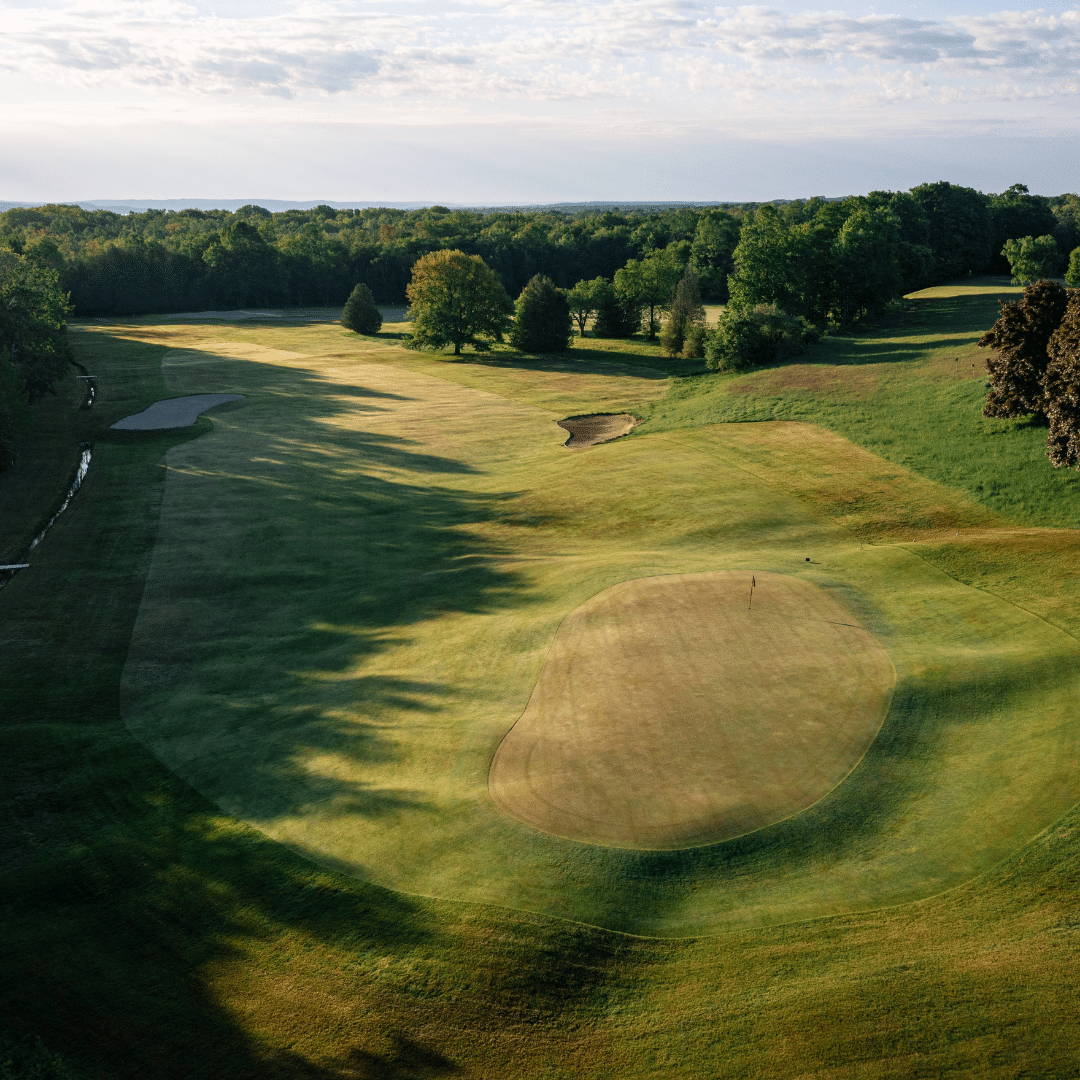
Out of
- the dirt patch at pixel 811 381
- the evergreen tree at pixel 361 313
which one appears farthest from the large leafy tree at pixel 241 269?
the dirt patch at pixel 811 381

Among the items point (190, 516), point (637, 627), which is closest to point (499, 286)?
point (190, 516)

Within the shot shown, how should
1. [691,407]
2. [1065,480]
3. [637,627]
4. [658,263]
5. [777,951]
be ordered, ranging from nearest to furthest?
1. [777,951]
2. [637,627]
3. [1065,480]
4. [691,407]
5. [658,263]

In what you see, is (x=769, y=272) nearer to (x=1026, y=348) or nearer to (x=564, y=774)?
(x=1026, y=348)

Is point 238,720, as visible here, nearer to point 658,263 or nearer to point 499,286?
point 499,286

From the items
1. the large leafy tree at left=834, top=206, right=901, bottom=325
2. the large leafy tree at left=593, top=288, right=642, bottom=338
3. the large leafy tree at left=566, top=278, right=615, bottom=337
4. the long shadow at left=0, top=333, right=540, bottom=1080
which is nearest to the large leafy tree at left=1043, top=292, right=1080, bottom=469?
the long shadow at left=0, top=333, right=540, bottom=1080

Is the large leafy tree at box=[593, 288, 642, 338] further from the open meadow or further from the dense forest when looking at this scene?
the open meadow

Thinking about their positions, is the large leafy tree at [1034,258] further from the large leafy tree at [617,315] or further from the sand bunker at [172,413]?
the sand bunker at [172,413]
